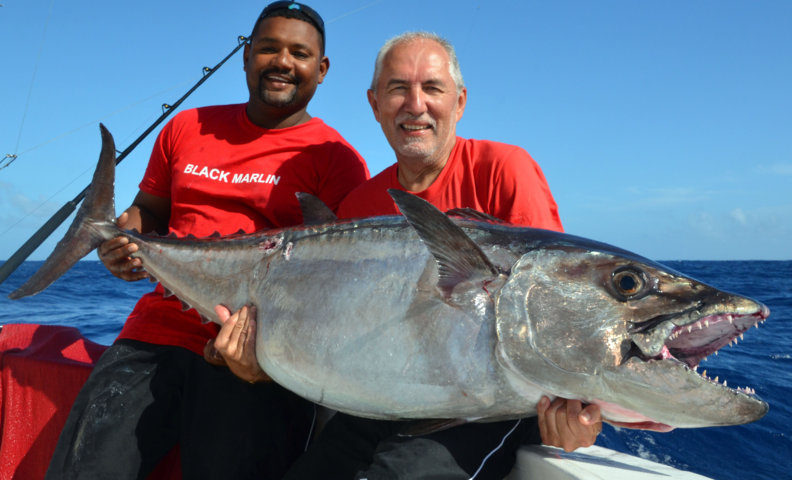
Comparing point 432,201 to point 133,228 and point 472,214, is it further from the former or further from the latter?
point 133,228

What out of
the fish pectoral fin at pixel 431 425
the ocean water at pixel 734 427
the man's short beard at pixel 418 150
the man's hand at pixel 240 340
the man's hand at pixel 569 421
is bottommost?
the ocean water at pixel 734 427

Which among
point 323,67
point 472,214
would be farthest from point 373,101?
point 472,214

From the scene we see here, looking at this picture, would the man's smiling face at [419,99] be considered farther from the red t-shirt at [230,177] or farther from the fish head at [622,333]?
the fish head at [622,333]

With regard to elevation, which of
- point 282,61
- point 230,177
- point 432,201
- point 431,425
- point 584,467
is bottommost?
point 584,467

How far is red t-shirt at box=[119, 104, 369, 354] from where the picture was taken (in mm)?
2750

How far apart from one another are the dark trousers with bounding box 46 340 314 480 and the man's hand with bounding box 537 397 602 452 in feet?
4.25

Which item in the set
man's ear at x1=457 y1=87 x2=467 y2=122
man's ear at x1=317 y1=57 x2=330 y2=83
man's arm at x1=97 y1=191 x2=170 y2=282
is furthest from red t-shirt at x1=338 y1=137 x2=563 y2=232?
man's arm at x1=97 y1=191 x2=170 y2=282

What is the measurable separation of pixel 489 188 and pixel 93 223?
1.93m

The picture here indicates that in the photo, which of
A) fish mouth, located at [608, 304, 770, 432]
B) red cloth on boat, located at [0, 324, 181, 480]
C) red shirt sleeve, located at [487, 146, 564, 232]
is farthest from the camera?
red cloth on boat, located at [0, 324, 181, 480]

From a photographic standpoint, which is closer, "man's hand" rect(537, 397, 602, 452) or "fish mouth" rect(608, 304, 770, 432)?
"fish mouth" rect(608, 304, 770, 432)

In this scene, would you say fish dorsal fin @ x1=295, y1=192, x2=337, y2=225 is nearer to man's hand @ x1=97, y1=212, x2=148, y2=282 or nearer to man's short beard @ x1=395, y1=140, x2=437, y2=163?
man's short beard @ x1=395, y1=140, x2=437, y2=163

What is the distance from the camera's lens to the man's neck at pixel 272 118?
3.05 m

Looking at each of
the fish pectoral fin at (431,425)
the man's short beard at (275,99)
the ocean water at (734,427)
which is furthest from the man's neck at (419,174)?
the ocean water at (734,427)

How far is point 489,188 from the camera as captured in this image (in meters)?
2.30
